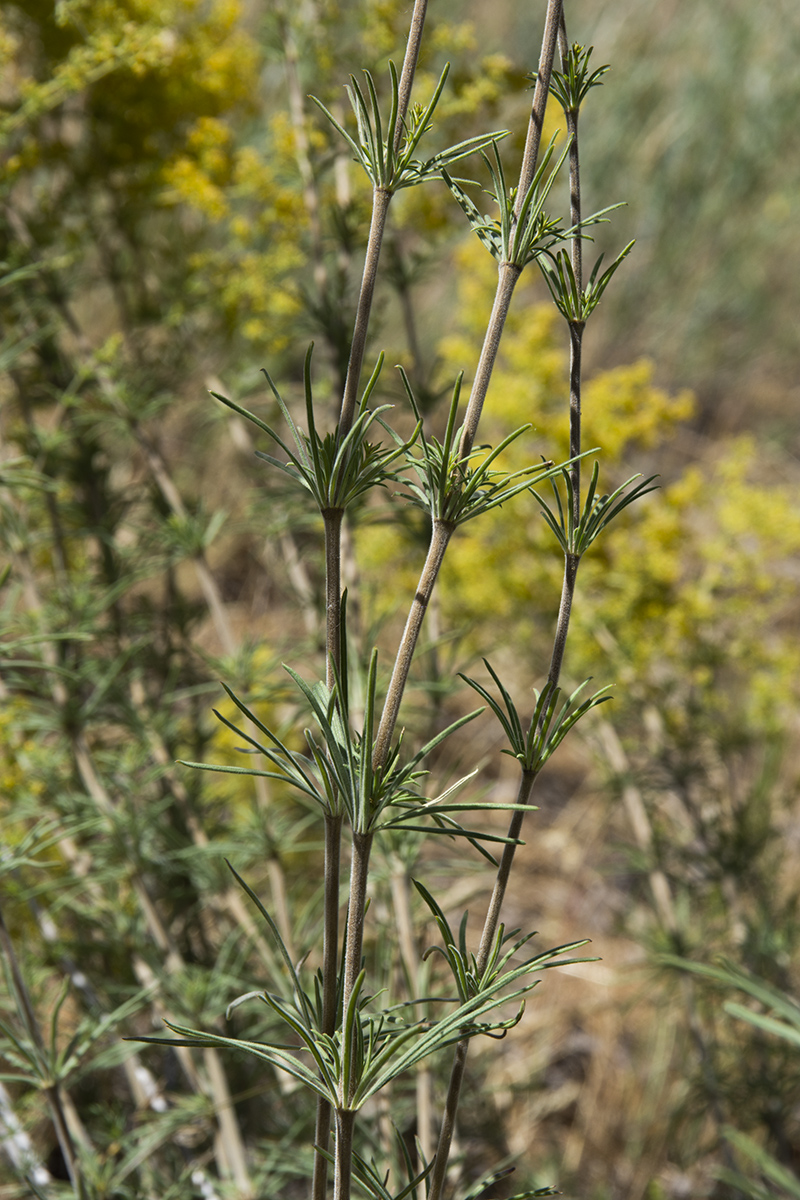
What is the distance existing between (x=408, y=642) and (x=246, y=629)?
1597mm

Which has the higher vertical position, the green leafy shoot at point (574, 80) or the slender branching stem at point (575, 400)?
the green leafy shoot at point (574, 80)

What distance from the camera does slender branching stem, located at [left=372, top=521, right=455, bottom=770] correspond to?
0.60 m

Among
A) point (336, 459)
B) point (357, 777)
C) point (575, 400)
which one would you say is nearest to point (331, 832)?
point (357, 777)

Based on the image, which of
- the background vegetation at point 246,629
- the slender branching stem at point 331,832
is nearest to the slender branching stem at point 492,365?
the slender branching stem at point 331,832

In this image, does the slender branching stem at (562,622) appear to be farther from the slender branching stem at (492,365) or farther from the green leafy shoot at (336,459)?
the green leafy shoot at (336,459)

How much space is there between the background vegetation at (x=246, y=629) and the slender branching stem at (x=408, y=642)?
0.56 meters

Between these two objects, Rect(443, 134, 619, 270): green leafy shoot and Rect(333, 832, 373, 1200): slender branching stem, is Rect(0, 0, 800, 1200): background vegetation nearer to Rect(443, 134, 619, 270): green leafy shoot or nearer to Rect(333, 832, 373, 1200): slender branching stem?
Rect(333, 832, 373, 1200): slender branching stem

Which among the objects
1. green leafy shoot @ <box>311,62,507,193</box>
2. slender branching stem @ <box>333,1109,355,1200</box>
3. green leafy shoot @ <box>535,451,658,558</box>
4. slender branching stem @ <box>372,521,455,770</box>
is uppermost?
green leafy shoot @ <box>311,62,507,193</box>

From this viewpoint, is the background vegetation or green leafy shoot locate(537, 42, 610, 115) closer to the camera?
green leafy shoot locate(537, 42, 610, 115)

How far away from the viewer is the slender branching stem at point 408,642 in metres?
0.60

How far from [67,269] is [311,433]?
59.4 inches

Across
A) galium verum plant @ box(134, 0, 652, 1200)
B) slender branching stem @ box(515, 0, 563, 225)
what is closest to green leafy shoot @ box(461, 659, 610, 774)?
galium verum plant @ box(134, 0, 652, 1200)

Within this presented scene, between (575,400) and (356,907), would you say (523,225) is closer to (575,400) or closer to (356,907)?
(575,400)

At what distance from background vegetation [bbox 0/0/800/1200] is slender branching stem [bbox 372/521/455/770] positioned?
564 mm
